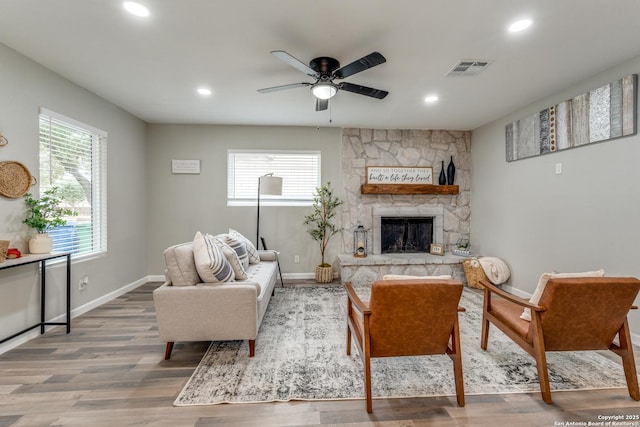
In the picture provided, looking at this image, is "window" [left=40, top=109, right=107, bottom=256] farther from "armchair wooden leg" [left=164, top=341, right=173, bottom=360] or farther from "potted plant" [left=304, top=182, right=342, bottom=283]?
"potted plant" [left=304, top=182, right=342, bottom=283]

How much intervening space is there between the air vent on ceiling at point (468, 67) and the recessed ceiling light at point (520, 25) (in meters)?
0.45

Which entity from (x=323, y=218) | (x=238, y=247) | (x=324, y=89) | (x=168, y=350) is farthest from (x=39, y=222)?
(x=323, y=218)

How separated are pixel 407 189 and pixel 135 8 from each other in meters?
4.08

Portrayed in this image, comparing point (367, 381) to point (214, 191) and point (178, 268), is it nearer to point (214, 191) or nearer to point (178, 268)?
point (178, 268)

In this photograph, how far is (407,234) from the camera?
16.3 feet

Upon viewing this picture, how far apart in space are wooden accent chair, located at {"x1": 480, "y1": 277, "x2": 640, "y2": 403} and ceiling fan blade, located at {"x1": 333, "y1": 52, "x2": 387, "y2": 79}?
189cm

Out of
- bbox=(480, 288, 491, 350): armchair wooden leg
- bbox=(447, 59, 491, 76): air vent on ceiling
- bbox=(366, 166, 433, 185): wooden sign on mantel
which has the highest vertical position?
bbox=(447, 59, 491, 76): air vent on ceiling

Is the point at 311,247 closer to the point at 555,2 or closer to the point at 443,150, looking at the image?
the point at 443,150

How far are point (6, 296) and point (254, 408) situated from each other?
2399mm

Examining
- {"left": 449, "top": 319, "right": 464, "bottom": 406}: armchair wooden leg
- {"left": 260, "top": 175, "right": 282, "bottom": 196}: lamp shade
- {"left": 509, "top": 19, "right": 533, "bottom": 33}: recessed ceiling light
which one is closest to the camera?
{"left": 449, "top": 319, "right": 464, "bottom": 406}: armchair wooden leg

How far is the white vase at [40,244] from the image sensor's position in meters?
2.51

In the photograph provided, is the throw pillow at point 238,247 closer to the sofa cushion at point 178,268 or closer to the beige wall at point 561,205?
the sofa cushion at point 178,268

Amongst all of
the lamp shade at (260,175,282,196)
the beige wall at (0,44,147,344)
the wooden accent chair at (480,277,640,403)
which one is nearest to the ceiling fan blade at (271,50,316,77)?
the lamp shade at (260,175,282,196)

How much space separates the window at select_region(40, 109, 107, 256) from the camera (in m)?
2.84
